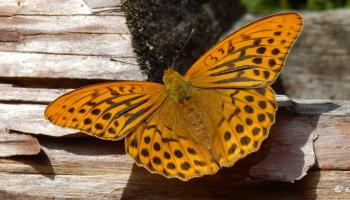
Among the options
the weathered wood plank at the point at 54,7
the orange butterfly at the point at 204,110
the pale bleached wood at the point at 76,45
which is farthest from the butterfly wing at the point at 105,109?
the weathered wood plank at the point at 54,7

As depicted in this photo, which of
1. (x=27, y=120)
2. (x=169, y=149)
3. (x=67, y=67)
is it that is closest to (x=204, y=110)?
(x=169, y=149)

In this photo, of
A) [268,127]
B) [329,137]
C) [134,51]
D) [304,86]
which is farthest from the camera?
[304,86]

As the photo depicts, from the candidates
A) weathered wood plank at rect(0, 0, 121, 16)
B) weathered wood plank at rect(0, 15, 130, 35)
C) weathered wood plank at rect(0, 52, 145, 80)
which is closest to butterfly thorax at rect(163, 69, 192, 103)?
weathered wood plank at rect(0, 52, 145, 80)

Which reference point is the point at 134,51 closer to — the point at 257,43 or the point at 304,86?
the point at 257,43

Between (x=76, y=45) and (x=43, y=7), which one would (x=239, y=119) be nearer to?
(x=76, y=45)

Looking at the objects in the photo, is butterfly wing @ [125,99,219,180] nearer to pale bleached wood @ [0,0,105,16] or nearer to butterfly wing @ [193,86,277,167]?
butterfly wing @ [193,86,277,167]

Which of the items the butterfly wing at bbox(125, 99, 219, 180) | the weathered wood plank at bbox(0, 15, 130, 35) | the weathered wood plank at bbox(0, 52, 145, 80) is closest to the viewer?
the butterfly wing at bbox(125, 99, 219, 180)

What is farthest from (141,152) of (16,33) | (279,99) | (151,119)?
(16,33)

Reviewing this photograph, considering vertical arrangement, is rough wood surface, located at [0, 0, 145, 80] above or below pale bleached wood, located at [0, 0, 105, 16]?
below

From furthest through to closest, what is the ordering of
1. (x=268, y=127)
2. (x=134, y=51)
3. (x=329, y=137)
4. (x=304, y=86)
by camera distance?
1. (x=304, y=86)
2. (x=134, y=51)
3. (x=329, y=137)
4. (x=268, y=127)
